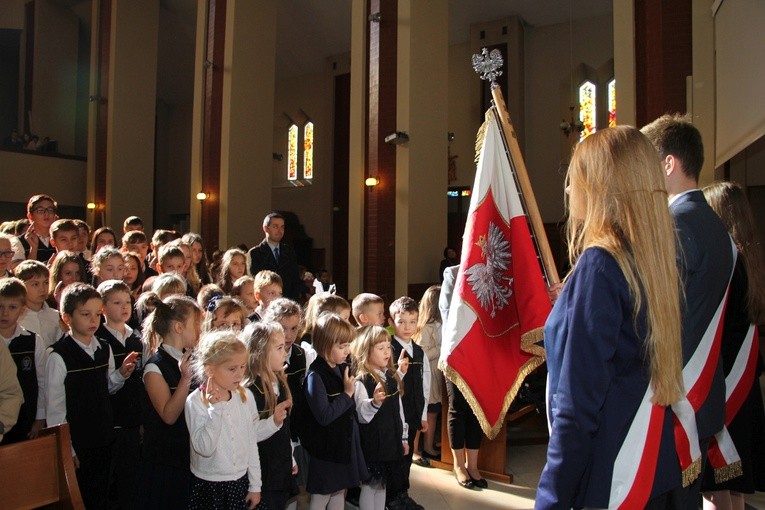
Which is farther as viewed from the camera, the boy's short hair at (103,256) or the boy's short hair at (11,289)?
the boy's short hair at (103,256)

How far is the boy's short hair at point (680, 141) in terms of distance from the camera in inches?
80.0

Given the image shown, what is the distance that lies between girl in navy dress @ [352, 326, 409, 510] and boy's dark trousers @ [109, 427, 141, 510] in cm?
127

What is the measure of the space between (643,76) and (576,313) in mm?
6397

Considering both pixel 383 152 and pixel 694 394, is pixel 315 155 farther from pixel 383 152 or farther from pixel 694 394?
pixel 694 394

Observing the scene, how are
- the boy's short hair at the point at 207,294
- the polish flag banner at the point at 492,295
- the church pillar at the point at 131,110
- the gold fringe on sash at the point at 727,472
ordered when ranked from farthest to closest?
the church pillar at the point at 131,110 < the boy's short hair at the point at 207,294 < the polish flag banner at the point at 492,295 < the gold fringe on sash at the point at 727,472

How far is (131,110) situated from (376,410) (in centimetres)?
1388

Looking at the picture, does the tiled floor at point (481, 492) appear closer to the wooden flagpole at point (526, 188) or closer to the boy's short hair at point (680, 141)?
the wooden flagpole at point (526, 188)

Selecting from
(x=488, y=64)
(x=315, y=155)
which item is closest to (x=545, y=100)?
(x=315, y=155)

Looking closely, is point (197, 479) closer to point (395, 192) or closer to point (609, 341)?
point (609, 341)

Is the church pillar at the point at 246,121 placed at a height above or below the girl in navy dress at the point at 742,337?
above

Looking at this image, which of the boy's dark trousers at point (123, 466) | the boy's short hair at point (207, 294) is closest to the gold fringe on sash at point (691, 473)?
the boy's dark trousers at point (123, 466)

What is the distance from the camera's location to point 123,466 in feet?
11.6

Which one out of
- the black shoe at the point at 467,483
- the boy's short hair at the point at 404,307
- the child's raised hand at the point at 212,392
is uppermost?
the boy's short hair at the point at 404,307

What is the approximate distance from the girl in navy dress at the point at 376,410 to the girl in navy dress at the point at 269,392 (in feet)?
1.72
